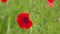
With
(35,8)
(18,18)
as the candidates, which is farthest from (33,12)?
(18,18)

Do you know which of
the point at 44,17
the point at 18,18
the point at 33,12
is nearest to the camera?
the point at 18,18

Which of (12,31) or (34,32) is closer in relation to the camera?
(12,31)

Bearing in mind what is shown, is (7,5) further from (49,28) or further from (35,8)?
(49,28)

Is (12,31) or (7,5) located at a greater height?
(7,5)
